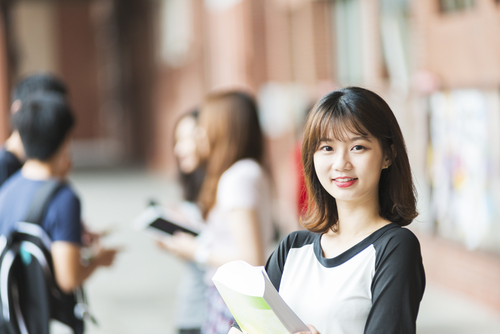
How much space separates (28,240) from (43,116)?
1.78 ft

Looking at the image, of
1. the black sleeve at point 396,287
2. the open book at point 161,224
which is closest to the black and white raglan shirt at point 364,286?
the black sleeve at point 396,287

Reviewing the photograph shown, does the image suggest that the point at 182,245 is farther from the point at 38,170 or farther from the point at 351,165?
the point at 351,165

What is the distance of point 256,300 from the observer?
156 cm

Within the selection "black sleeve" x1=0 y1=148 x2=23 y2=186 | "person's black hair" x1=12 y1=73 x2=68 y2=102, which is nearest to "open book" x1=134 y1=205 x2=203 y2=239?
"black sleeve" x1=0 y1=148 x2=23 y2=186

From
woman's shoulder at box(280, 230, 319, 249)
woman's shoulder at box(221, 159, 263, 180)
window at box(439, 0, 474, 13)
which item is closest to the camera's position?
woman's shoulder at box(280, 230, 319, 249)

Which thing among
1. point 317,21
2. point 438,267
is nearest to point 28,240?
point 438,267

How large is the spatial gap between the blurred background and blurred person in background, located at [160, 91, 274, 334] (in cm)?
90

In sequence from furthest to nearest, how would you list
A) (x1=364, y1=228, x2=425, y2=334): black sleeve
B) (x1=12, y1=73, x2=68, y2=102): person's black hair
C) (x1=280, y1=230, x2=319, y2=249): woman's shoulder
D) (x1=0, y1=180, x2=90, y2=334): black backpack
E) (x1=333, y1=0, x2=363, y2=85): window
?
(x1=333, y1=0, x2=363, y2=85): window
(x1=12, y1=73, x2=68, y2=102): person's black hair
(x1=0, y1=180, x2=90, y2=334): black backpack
(x1=280, y1=230, x2=319, y2=249): woman's shoulder
(x1=364, y1=228, x2=425, y2=334): black sleeve

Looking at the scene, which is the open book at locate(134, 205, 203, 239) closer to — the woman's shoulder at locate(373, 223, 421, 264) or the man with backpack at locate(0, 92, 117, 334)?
the man with backpack at locate(0, 92, 117, 334)

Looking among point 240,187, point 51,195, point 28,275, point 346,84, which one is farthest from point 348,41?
point 28,275

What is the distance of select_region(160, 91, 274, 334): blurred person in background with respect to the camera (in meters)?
2.79

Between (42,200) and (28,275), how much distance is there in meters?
0.31

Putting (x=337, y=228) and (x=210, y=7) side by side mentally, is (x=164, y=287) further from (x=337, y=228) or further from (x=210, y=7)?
(x=210, y=7)

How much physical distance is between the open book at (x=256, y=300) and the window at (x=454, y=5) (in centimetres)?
439
